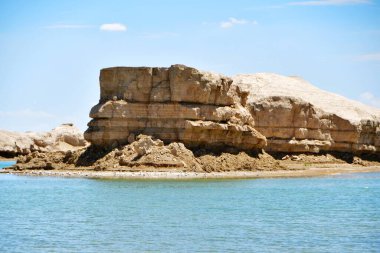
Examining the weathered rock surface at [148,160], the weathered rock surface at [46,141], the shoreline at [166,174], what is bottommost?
the shoreline at [166,174]

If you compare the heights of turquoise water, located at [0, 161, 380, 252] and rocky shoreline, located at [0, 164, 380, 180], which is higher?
rocky shoreline, located at [0, 164, 380, 180]

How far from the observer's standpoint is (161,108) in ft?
191

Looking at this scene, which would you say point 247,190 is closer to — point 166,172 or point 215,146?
point 166,172

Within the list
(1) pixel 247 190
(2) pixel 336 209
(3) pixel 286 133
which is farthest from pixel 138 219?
(3) pixel 286 133

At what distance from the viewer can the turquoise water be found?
27516 mm

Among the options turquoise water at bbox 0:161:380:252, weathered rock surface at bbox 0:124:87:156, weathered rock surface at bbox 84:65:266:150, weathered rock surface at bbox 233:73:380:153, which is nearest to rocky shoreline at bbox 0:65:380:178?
weathered rock surface at bbox 84:65:266:150

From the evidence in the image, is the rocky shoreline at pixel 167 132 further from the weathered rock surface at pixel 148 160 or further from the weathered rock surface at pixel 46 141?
→ the weathered rock surface at pixel 46 141

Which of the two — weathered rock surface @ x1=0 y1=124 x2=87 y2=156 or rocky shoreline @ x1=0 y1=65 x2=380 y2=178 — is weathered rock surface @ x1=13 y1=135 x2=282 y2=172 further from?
weathered rock surface @ x1=0 y1=124 x2=87 y2=156

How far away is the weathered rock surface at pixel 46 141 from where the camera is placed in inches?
3971

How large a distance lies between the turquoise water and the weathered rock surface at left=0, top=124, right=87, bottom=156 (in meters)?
48.6

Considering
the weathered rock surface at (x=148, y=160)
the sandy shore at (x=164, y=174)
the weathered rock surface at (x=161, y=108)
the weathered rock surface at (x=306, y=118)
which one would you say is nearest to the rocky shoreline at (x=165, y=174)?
the sandy shore at (x=164, y=174)

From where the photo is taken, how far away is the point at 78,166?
192ft

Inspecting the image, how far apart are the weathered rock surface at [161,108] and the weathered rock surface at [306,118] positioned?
517 inches

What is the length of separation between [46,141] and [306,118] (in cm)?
3651
